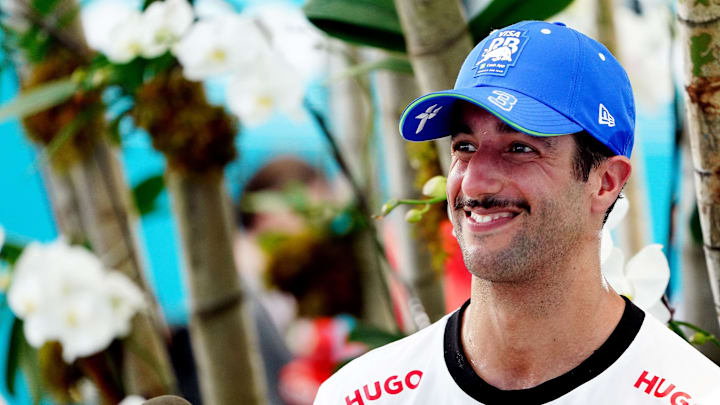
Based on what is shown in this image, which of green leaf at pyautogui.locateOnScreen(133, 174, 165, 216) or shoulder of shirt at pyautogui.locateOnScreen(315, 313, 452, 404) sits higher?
shoulder of shirt at pyautogui.locateOnScreen(315, 313, 452, 404)

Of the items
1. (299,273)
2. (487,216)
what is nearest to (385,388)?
(487,216)

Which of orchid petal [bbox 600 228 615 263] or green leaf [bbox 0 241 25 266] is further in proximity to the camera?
green leaf [bbox 0 241 25 266]

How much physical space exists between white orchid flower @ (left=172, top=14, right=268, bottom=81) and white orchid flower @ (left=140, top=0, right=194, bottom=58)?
0.4 inches

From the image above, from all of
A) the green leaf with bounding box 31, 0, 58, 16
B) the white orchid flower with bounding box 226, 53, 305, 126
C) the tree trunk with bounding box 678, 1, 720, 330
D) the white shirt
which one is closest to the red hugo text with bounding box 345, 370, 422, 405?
the white shirt

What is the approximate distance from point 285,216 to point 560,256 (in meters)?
1.38

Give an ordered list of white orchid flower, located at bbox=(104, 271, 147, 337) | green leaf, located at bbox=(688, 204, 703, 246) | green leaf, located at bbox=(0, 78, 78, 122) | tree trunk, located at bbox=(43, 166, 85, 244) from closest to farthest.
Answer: green leaf, located at bbox=(688, 204, 703, 246)
green leaf, located at bbox=(0, 78, 78, 122)
white orchid flower, located at bbox=(104, 271, 147, 337)
tree trunk, located at bbox=(43, 166, 85, 244)

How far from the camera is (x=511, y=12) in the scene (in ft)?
2.00

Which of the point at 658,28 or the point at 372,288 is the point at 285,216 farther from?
the point at 658,28

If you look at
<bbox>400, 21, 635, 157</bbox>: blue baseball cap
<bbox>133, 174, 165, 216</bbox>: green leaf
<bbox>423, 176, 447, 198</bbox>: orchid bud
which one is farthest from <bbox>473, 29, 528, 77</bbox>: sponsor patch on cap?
<bbox>133, 174, 165, 216</bbox>: green leaf

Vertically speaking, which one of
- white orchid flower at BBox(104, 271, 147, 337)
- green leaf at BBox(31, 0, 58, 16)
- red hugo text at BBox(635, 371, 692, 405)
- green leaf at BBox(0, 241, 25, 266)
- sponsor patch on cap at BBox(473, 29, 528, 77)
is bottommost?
white orchid flower at BBox(104, 271, 147, 337)

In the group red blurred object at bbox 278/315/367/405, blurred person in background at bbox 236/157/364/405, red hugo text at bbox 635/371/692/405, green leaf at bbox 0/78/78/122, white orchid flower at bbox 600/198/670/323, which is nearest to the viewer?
red hugo text at bbox 635/371/692/405

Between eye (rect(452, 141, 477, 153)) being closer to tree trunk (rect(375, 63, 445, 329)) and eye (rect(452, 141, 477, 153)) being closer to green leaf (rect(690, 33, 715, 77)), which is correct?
green leaf (rect(690, 33, 715, 77))

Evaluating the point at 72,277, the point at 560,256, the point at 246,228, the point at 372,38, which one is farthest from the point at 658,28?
the point at 246,228

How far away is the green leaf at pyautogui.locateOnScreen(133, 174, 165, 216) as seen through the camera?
1.03 m
